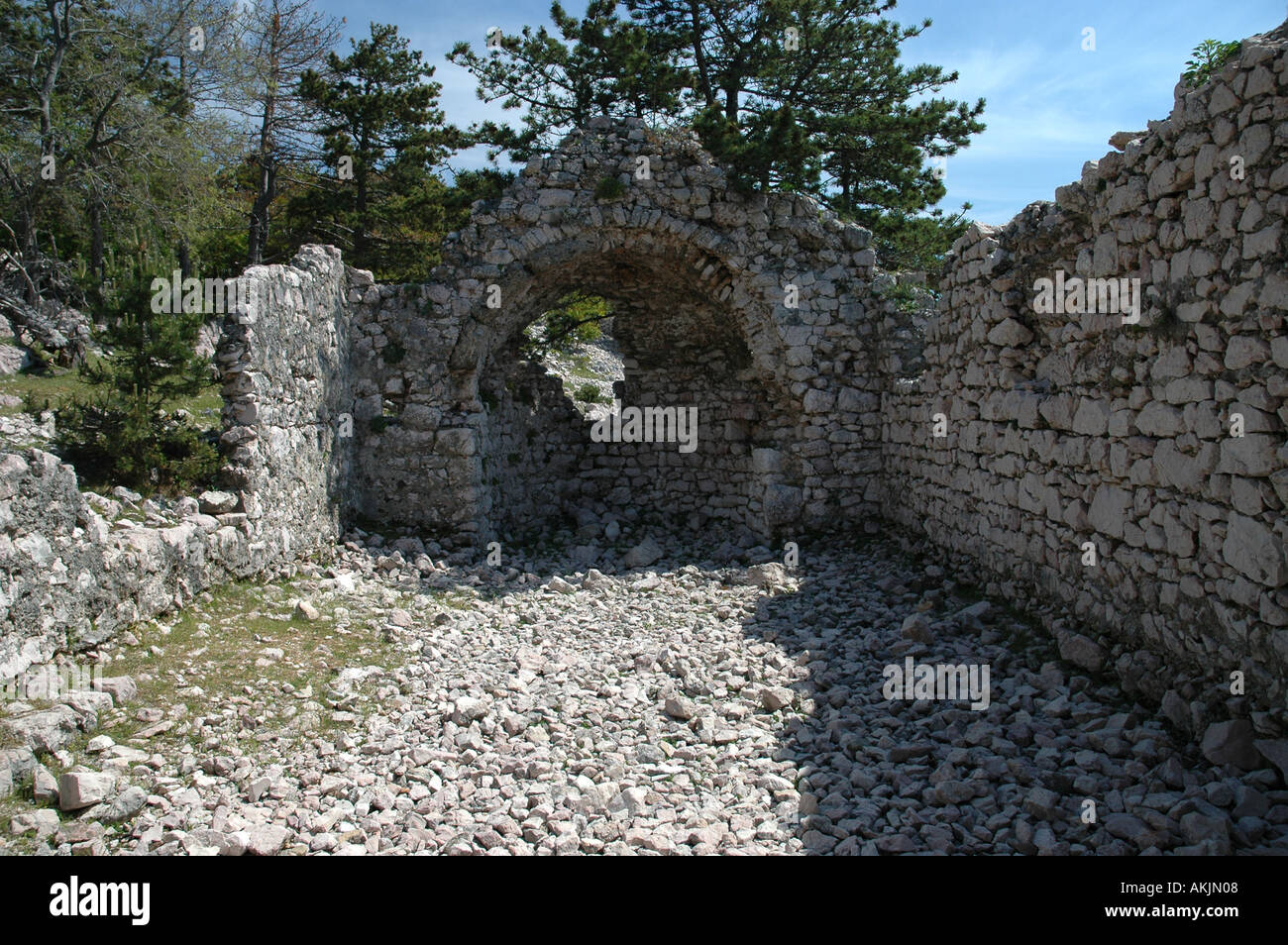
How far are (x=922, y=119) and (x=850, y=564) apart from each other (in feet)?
29.3

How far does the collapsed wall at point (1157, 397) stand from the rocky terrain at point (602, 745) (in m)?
0.53

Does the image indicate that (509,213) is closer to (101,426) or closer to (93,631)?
(101,426)

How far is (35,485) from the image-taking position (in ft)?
16.1

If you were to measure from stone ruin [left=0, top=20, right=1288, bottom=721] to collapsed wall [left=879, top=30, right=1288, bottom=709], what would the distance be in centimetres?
2

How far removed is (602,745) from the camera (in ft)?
17.4

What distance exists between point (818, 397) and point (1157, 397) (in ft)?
19.1

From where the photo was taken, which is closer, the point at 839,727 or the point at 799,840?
the point at 799,840

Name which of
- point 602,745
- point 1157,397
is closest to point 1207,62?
point 1157,397

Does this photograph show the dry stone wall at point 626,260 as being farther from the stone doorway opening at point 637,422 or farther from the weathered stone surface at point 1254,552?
the weathered stone surface at point 1254,552

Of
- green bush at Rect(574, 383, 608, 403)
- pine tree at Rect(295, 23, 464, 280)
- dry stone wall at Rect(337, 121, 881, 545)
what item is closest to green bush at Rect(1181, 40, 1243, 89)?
dry stone wall at Rect(337, 121, 881, 545)

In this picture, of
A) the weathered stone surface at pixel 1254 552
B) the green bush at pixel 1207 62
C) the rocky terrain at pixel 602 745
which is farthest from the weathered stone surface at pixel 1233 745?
the green bush at pixel 1207 62

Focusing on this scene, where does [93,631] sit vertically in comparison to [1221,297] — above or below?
below

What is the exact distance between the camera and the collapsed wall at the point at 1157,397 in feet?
13.5
